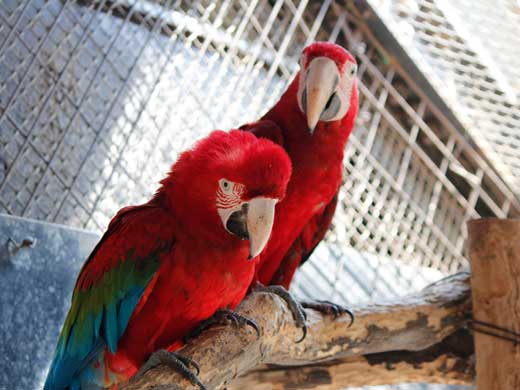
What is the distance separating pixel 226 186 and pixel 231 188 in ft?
0.04

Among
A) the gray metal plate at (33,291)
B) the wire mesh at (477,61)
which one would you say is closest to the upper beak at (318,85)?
the gray metal plate at (33,291)

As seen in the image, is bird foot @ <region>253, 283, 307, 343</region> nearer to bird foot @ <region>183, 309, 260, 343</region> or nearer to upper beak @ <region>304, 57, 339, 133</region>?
bird foot @ <region>183, 309, 260, 343</region>

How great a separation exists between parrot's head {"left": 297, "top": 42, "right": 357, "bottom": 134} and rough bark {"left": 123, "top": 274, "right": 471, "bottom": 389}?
0.40 meters

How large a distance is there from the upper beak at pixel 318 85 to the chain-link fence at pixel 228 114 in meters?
0.70

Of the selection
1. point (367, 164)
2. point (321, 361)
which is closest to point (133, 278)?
point (321, 361)

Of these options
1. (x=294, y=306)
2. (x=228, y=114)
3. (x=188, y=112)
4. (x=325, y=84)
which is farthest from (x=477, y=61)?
(x=294, y=306)

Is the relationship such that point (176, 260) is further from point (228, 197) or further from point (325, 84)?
point (325, 84)

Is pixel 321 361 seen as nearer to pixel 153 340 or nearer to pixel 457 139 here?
pixel 153 340

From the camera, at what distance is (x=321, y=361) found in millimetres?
1440

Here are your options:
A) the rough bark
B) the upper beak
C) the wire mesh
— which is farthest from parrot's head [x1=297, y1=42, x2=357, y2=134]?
the wire mesh

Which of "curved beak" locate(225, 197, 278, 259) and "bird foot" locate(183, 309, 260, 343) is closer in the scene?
"curved beak" locate(225, 197, 278, 259)

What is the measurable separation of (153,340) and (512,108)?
1792 millimetres

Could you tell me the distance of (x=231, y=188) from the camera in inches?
43.8

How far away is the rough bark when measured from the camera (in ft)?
3.65
